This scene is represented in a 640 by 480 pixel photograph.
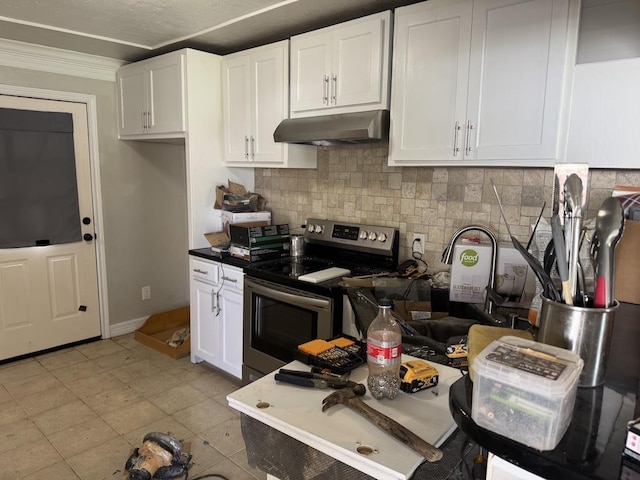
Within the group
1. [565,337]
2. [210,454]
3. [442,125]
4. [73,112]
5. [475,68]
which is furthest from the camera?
[73,112]

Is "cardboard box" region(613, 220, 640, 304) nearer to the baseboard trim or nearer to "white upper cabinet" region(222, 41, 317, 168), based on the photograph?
"white upper cabinet" region(222, 41, 317, 168)

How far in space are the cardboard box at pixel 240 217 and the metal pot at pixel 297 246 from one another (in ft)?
1.23

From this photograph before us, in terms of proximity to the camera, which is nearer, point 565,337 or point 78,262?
point 565,337

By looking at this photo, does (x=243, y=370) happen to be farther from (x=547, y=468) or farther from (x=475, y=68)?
(x=547, y=468)

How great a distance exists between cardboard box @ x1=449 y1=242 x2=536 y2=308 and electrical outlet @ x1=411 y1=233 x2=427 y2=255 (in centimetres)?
45

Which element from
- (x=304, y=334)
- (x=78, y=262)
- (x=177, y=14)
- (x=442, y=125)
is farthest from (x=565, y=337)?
(x=78, y=262)

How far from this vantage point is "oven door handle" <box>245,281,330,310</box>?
8.12 feet

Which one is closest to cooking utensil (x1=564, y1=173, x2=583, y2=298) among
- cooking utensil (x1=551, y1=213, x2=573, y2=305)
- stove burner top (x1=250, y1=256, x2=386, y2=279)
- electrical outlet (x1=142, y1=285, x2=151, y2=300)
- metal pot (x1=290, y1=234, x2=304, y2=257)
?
cooking utensil (x1=551, y1=213, x2=573, y2=305)

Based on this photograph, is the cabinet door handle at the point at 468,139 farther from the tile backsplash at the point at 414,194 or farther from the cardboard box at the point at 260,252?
the cardboard box at the point at 260,252

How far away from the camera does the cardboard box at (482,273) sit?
7.11 ft

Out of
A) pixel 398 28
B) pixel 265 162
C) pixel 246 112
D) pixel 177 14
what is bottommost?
pixel 265 162

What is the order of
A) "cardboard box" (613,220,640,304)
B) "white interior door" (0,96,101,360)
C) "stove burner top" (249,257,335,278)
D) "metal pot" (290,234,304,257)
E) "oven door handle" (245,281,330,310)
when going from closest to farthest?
1. "cardboard box" (613,220,640,304)
2. "oven door handle" (245,281,330,310)
3. "stove burner top" (249,257,335,278)
4. "metal pot" (290,234,304,257)
5. "white interior door" (0,96,101,360)

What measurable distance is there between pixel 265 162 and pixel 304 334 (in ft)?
4.11

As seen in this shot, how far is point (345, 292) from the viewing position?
7.97ft
